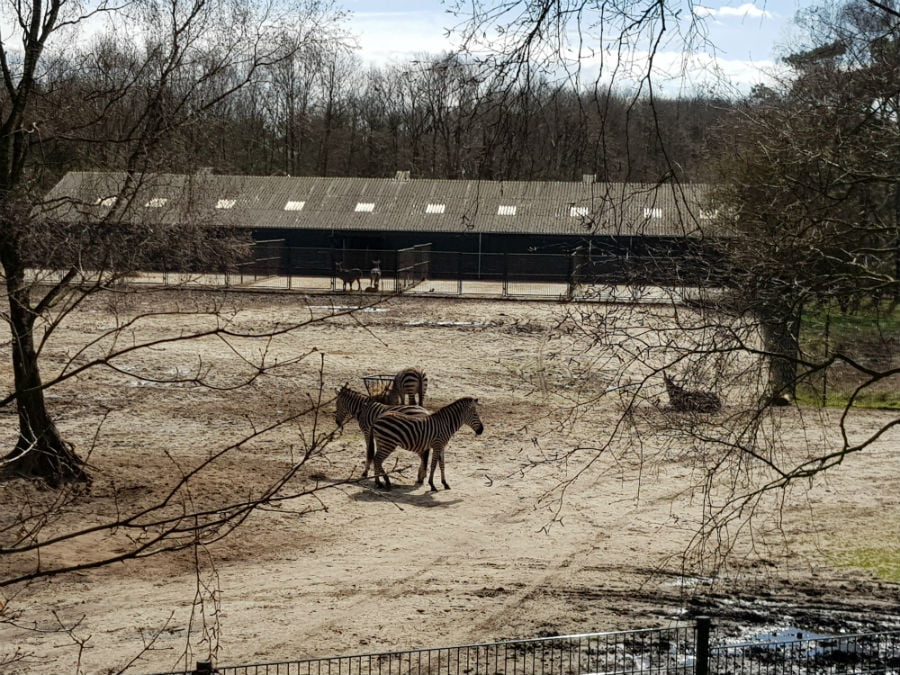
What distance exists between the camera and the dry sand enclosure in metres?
9.58

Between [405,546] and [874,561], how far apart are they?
212 inches

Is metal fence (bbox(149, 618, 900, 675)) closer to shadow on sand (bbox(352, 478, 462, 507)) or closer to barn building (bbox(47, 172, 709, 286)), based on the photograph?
shadow on sand (bbox(352, 478, 462, 507))

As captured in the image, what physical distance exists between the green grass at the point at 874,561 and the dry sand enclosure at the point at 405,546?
2.8 inches

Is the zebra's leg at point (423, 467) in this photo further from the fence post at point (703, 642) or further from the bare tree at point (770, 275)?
the fence post at point (703, 642)

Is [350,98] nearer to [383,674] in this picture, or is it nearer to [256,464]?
[256,464]

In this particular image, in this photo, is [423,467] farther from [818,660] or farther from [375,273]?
[375,273]

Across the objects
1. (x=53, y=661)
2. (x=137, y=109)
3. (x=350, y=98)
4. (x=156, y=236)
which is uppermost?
(x=350, y=98)

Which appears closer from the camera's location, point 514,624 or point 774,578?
point 514,624

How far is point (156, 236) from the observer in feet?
36.1

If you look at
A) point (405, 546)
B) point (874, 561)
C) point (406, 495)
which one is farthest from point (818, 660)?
point (406, 495)

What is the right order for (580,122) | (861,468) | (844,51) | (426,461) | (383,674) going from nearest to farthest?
1. (580,122)
2. (383,674)
3. (844,51)
4. (426,461)
5. (861,468)

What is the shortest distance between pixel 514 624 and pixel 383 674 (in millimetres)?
1737

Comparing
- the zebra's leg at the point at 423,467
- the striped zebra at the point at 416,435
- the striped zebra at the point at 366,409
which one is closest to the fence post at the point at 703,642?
the striped zebra at the point at 416,435

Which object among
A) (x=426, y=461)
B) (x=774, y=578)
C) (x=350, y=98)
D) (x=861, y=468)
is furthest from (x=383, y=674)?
(x=350, y=98)
